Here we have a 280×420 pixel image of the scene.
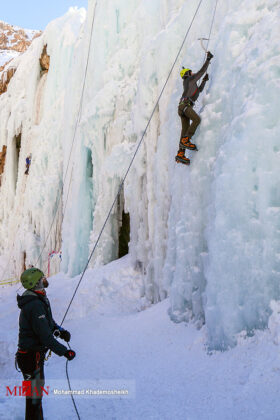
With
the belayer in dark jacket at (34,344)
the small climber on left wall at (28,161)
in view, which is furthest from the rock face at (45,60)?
the belayer in dark jacket at (34,344)

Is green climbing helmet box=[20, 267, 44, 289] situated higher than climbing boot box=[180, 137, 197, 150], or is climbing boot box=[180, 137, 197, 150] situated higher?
climbing boot box=[180, 137, 197, 150]

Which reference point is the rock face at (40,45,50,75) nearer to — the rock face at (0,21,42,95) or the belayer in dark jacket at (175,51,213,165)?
the belayer in dark jacket at (175,51,213,165)

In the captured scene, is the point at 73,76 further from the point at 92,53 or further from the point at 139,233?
the point at 139,233

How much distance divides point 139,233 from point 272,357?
5.40m

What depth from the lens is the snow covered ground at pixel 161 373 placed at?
303cm

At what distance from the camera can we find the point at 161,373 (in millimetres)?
3980

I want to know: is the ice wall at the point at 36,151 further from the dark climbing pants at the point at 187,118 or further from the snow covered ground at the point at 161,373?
the dark climbing pants at the point at 187,118

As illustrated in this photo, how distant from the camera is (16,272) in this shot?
1862 cm

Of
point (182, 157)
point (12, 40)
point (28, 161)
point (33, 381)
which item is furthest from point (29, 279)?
point (12, 40)

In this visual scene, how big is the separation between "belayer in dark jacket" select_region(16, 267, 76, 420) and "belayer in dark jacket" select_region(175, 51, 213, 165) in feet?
9.62

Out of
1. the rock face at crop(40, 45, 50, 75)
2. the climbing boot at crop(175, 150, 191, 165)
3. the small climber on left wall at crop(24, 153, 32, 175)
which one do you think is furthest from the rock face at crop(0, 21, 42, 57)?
the climbing boot at crop(175, 150, 191, 165)

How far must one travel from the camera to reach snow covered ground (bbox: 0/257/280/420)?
119 inches

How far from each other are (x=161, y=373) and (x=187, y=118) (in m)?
3.30

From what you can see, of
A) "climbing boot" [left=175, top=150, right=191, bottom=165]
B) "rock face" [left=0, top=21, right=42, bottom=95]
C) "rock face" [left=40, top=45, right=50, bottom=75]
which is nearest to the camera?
"climbing boot" [left=175, top=150, right=191, bottom=165]
